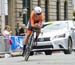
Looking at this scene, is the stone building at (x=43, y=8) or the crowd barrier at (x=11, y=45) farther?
the stone building at (x=43, y=8)

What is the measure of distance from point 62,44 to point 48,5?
24676mm

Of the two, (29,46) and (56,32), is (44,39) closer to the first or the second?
(56,32)

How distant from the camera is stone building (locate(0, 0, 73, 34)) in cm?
4312

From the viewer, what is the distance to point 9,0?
141 feet

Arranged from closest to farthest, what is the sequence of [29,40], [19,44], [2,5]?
[29,40] < [19,44] < [2,5]

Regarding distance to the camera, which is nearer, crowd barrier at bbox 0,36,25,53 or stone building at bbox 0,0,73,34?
crowd barrier at bbox 0,36,25,53

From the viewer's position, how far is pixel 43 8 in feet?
158

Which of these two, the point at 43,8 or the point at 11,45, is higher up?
the point at 43,8

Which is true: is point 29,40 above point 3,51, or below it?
above

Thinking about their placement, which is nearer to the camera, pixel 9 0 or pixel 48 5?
pixel 9 0

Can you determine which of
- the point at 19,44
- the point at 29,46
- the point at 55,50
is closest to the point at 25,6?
the point at 19,44

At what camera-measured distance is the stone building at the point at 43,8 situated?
4312 centimetres

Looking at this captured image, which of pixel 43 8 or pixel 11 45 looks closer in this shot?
pixel 11 45

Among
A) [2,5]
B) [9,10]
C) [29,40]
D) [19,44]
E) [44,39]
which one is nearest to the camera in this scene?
[29,40]
